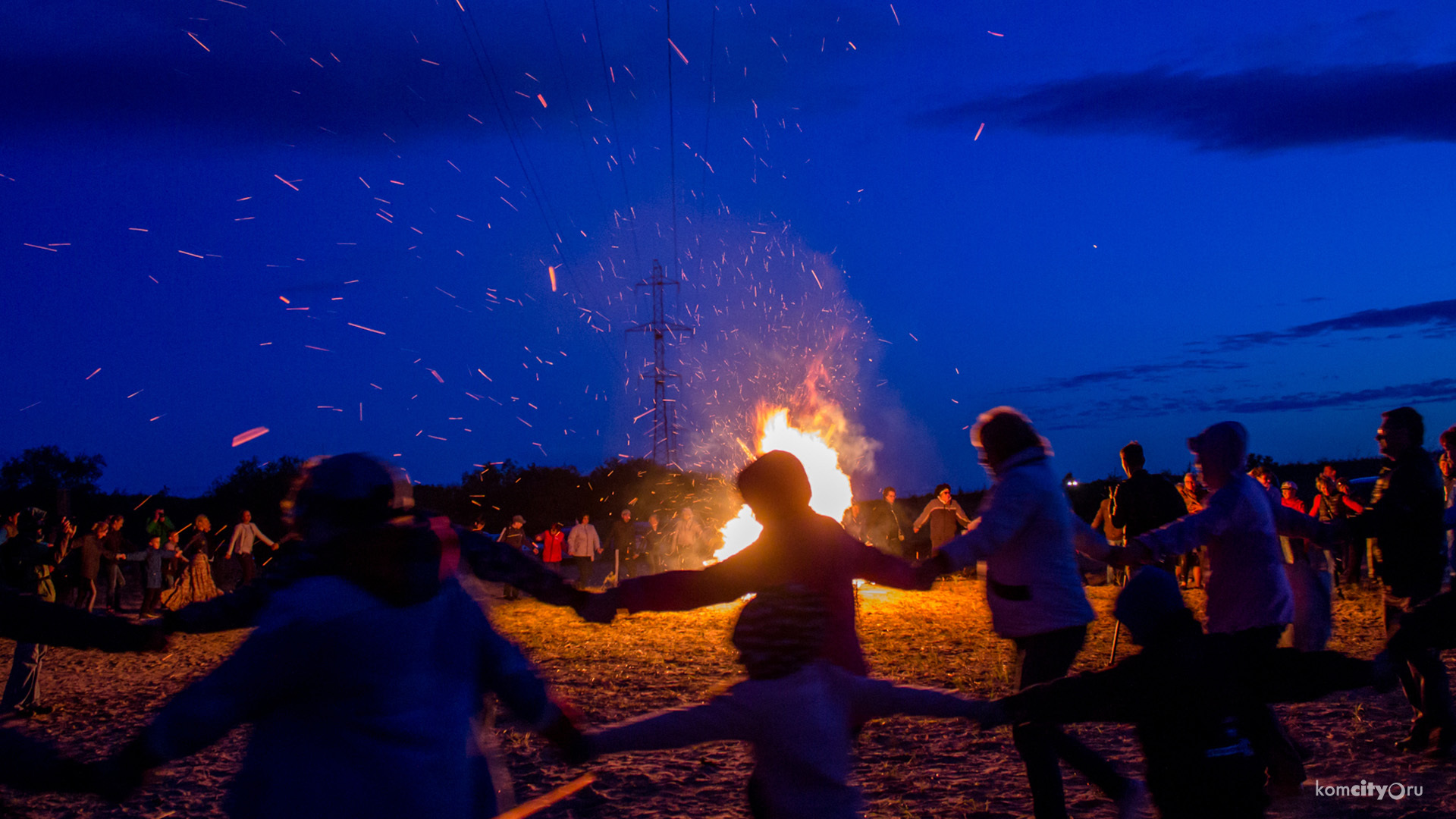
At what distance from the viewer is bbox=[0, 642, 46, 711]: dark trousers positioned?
25.1ft

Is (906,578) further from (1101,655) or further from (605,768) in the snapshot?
(1101,655)

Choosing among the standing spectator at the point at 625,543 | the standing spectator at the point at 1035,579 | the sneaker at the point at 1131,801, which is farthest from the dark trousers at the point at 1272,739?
the standing spectator at the point at 625,543

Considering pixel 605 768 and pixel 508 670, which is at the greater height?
Answer: pixel 508 670

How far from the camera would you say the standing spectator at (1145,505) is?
655 cm

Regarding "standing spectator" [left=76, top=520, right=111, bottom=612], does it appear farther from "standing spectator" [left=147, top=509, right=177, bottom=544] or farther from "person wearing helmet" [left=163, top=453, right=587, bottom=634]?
"person wearing helmet" [left=163, top=453, right=587, bottom=634]

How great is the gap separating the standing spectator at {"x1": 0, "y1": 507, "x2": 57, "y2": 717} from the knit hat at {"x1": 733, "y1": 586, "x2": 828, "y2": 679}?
270 inches

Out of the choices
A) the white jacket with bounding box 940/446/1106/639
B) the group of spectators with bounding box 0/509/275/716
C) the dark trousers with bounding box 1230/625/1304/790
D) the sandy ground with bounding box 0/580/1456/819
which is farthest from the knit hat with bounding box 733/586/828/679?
the group of spectators with bounding box 0/509/275/716

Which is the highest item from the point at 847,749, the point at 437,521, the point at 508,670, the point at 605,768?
the point at 437,521

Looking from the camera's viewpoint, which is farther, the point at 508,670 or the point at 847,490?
the point at 847,490

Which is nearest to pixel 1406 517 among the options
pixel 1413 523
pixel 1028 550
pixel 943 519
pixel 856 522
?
pixel 1413 523

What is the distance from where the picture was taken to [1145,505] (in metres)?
6.60

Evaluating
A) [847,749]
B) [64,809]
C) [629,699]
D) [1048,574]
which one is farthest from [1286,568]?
[64,809]

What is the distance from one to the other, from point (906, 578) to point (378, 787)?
2048 mm

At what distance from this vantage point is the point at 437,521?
2621 mm
